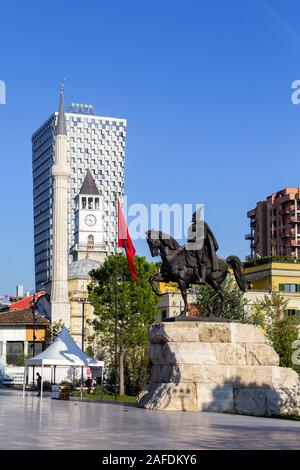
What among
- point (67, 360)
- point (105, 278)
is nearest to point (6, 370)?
point (105, 278)

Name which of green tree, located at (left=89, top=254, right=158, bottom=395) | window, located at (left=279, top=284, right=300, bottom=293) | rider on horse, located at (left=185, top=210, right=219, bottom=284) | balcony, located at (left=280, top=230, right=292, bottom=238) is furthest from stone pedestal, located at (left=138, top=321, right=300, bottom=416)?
balcony, located at (left=280, top=230, right=292, bottom=238)

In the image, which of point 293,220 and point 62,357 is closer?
point 62,357

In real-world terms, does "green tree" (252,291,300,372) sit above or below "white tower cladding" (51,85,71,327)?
below

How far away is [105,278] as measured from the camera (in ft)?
193

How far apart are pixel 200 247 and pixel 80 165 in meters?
166

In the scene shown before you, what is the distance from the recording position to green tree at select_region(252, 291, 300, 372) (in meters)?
42.3

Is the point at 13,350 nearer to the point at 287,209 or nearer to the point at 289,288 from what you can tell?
the point at 289,288

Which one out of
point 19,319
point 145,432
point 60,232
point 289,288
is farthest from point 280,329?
point 19,319

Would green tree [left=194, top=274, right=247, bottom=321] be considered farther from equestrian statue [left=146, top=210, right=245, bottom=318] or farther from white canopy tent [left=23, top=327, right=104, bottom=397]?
equestrian statue [left=146, top=210, right=245, bottom=318]

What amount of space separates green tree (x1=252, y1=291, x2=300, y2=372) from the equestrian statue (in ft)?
51.4

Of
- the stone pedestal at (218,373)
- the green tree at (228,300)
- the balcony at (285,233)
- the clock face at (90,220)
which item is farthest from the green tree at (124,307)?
the clock face at (90,220)

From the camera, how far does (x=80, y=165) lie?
191m
